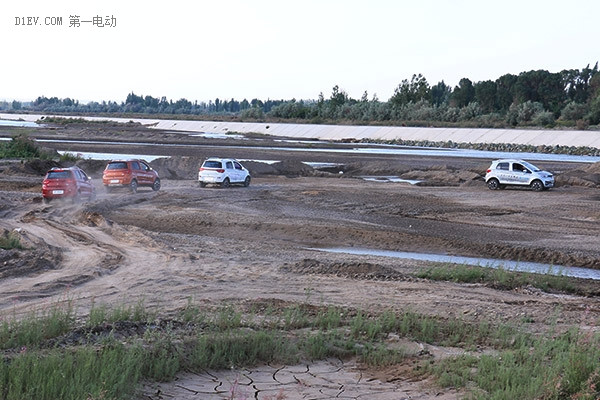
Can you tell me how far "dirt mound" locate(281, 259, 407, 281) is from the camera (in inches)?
738

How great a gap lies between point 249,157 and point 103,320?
6185cm

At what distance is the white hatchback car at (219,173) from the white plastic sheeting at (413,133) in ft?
163

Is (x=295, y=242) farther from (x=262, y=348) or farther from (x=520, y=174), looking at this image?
(x=520, y=174)

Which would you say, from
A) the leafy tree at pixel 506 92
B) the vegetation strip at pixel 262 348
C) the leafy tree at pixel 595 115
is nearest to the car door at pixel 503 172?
the vegetation strip at pixel 262 348

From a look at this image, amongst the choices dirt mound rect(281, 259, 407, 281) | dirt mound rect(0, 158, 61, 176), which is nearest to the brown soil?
dirt mound rect(281, 259, 407, 281)

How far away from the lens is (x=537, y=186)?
44.6 meters

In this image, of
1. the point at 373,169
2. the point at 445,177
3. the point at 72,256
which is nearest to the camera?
the point at 72,256

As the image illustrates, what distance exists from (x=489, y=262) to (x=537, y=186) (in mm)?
22786

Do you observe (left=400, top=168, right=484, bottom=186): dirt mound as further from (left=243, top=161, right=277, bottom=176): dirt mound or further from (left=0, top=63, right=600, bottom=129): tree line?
(left=0, top=63, right=600, bottom=129): tree line

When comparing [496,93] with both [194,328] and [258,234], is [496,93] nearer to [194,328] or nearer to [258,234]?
[258,234]

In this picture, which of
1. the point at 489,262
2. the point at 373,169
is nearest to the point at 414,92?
the point at 373,169

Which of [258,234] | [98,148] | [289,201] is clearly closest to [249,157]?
[98,148]

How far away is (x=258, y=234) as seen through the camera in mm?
27266

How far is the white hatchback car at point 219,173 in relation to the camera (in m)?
44.0
